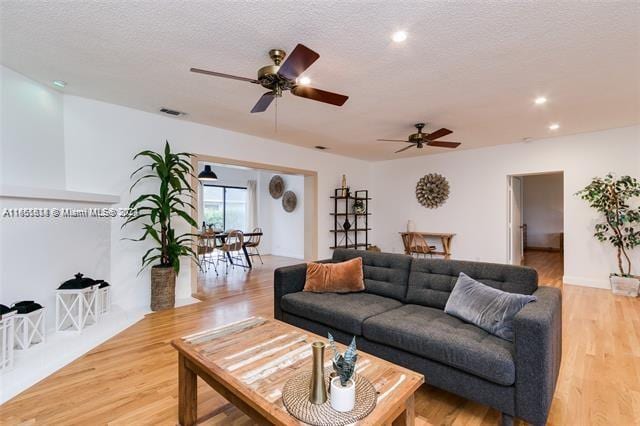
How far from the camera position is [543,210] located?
9.34 metres

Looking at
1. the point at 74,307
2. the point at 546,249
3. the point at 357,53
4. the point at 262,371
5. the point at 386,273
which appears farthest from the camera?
the point at 546,249

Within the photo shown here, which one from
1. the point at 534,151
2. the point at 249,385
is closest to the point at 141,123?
the point at 249,385

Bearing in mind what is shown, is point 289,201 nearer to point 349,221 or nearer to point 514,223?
point 349,221

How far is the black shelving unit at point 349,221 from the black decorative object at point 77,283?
14.5ft

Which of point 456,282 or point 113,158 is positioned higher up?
point 113,158

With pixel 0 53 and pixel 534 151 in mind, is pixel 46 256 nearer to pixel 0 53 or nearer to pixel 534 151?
pixel 0 53

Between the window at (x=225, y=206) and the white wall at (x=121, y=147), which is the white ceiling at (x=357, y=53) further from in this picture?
the window at (x=225, y=206)

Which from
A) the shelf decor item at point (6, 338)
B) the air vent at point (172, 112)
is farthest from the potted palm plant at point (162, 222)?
the shelf decor item at point (6, 338)

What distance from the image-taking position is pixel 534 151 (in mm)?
5359

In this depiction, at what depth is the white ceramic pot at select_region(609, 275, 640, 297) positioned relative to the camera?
4262 mm

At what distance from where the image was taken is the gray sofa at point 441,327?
1.57 metres

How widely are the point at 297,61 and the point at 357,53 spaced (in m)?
0.69

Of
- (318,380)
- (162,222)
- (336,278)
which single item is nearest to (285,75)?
(336,278)

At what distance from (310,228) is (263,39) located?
440 cm
